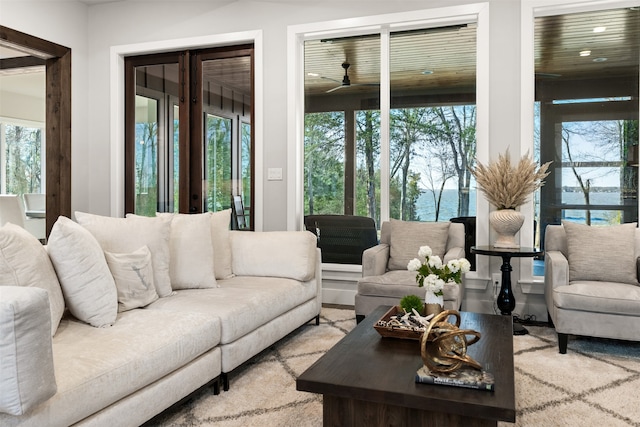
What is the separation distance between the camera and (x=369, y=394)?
5.20 feet

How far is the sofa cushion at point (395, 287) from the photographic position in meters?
3.31

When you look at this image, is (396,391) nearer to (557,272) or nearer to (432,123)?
(557,272)

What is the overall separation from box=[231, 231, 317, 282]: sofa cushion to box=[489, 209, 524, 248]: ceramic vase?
1.36 m

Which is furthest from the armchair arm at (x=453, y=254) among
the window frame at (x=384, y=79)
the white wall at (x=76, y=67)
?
the white wall at (x=76, y=67)

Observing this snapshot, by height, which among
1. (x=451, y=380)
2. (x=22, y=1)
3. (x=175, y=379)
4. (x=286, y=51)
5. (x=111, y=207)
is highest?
(x=22, y=1)

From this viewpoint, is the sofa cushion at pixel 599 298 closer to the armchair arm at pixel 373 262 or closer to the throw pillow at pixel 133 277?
the armchair arm at pixel 373 262

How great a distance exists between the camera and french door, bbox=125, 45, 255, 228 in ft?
16.0

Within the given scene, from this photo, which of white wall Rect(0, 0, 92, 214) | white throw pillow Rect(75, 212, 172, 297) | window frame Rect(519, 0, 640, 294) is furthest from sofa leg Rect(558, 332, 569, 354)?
white wall Rect(0, 0, 92, 214)

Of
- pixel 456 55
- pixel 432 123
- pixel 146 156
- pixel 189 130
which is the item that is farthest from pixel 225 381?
pixel 146 156

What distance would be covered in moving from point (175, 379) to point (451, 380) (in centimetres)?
111

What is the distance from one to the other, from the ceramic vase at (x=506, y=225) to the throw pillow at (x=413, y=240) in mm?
402

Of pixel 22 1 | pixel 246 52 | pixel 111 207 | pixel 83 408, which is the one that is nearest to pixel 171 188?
pixel 111 207

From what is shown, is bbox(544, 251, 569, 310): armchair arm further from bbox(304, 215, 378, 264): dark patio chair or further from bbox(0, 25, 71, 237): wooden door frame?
bbox(0, 25, 71, 237): wooden door frame

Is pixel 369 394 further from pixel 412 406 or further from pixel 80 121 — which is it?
pixel 80 121
